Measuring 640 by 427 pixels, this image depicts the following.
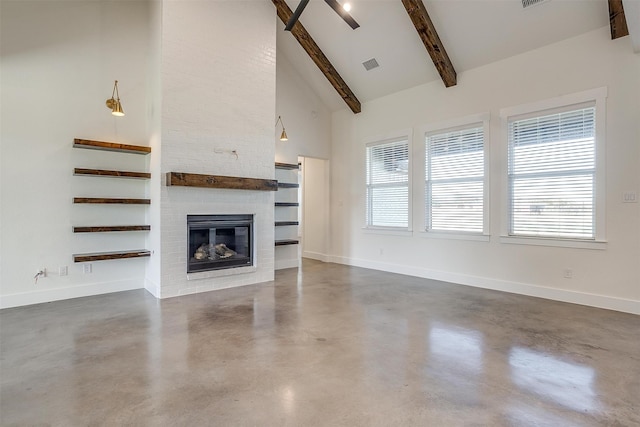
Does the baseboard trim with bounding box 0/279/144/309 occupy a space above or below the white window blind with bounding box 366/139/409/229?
below

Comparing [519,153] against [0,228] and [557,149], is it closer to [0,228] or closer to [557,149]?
[557,149]

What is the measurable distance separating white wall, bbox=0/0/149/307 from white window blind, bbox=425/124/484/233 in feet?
15.1

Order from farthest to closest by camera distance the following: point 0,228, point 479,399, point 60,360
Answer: point 0,228 → point 60,360 → point 479,399

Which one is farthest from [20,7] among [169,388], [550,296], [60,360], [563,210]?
[550,296]

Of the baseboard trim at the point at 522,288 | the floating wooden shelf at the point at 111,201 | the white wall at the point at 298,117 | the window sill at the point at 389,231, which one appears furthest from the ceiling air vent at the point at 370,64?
the floating wooden shelf at the point at 111,201

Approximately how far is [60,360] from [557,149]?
5.82m

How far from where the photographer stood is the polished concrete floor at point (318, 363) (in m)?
1.99

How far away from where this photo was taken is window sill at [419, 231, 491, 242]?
5.16 metres

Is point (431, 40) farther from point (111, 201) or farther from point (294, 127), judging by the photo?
point (111, 201)

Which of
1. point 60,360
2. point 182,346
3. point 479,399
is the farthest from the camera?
point 182,346

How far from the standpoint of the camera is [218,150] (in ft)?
16.2

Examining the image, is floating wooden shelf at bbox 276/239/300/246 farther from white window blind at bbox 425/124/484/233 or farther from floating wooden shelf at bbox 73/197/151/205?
white window blind at bbox 425/124/484/233

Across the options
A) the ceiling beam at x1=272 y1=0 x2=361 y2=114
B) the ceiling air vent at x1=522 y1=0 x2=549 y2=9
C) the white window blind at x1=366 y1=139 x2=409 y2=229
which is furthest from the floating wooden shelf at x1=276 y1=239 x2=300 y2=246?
the ceiling air vent at x1=522 y1=0 x2=549 y2=9

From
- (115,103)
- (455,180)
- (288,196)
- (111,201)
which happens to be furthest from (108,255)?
(455,180)
